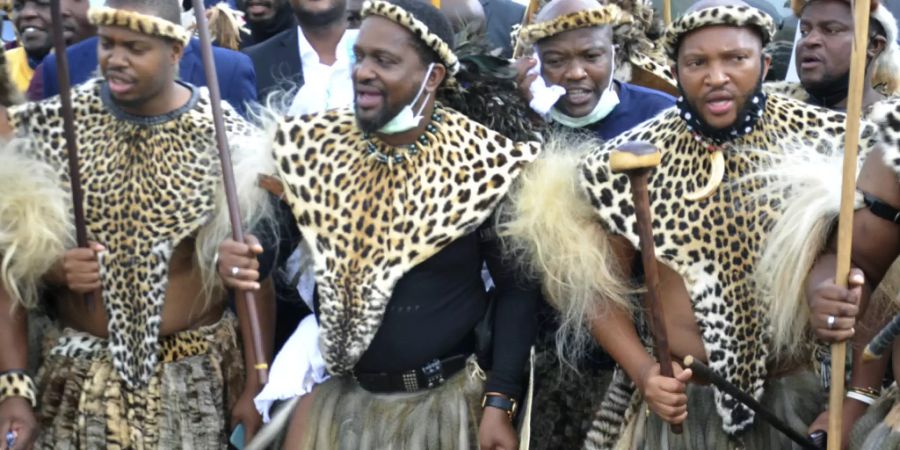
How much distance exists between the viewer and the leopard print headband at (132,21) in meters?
5.41

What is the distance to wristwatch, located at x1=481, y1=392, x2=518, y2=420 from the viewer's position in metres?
5.16

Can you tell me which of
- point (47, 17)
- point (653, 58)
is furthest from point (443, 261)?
point (47, 17)

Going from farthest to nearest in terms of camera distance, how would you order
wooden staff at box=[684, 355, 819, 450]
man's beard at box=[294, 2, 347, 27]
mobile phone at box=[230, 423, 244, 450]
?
man's beard at box=[294, 2, 347, 27] → mobile phone at box=[230, 423, 244, 450] → wooden staff at box=[684, 355, 819, 450]

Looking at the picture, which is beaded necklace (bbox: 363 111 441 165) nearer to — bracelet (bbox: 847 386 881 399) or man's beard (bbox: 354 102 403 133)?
man's beard (bbox: 354 102 403 133)

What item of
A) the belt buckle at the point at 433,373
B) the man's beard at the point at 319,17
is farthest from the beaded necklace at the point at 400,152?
the man's beard at the point at 319,17

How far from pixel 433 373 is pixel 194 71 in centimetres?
200

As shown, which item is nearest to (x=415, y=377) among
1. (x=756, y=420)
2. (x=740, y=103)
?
(x=756, y=420)

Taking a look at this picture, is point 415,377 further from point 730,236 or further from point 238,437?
point 730,236

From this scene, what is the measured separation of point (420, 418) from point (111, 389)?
114 cm

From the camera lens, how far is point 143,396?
5.54 m

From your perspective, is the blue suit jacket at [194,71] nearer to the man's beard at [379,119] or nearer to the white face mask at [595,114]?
the man's beard at [379,119]

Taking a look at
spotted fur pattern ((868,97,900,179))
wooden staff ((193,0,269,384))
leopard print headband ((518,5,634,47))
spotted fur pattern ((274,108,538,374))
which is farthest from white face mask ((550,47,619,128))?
spotted fur pattern ((868,97,900,179))

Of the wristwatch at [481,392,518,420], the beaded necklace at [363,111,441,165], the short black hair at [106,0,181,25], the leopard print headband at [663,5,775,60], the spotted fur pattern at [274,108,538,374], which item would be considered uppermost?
the leopard print headband at [663,5,775,60]

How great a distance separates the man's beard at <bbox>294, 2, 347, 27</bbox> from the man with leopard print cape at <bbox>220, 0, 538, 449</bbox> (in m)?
1.70
